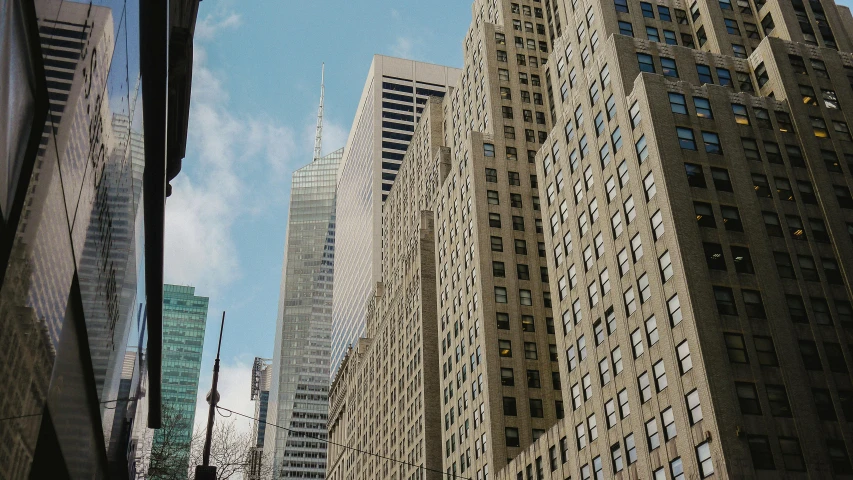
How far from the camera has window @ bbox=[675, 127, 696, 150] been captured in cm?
5612

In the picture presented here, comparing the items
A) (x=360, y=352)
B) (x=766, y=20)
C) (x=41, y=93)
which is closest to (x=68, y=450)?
(x=41, y=93)

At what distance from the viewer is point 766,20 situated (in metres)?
74.4

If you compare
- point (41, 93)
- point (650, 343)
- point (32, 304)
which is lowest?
point (32, 304)

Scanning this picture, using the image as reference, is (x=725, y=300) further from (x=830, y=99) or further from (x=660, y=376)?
(x=830, y=99)

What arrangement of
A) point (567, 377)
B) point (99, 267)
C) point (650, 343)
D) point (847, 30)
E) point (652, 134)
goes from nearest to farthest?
point (99, 267) → point (650, 343) → point (652, 134) → point (567, 377) → point (847, 30)

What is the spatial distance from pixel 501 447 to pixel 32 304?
70.3 metres

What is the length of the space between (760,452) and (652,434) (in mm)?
7365

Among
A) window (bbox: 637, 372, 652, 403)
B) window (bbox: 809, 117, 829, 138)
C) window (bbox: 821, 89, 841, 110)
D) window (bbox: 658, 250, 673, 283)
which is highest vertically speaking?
window (bbox: 821, 89, 841, 110)

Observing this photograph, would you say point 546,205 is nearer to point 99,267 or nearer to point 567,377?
point 567,377

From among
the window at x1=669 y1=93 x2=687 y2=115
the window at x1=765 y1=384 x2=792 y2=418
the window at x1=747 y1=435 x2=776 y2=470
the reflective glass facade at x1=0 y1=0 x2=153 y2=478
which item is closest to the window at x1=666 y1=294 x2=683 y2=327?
the window at x1=765 y1=384 x2=792 y2=418

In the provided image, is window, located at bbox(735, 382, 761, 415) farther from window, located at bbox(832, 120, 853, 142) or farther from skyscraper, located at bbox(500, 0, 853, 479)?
window, located at bbox(832, 120, 853, 142)

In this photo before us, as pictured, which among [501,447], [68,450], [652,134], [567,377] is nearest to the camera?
[68,450]

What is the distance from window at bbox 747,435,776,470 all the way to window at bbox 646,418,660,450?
633 cm

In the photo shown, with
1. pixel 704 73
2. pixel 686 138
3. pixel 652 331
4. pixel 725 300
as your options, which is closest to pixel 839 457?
pixel 725 300
